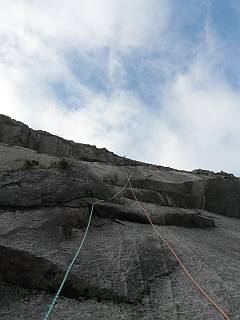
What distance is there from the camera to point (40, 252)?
11.4 m

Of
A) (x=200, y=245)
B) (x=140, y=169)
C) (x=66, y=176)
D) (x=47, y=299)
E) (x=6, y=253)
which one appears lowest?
(x=47, y=299)

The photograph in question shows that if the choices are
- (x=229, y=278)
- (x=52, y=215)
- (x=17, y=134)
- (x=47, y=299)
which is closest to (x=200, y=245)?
(x=229, y=278)

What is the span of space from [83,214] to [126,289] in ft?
14.1

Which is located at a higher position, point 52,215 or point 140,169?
point 140,169

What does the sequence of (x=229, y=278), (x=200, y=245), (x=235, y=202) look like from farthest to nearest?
(x=235, y=202)
(x=200, y=245)
(x=229, y=278)

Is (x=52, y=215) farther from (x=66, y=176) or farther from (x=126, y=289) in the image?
(x=126, y=289)

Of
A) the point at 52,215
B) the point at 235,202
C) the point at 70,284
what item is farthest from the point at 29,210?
the point at 235,202

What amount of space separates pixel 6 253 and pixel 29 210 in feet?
8.00

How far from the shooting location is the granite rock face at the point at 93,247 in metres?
10.3

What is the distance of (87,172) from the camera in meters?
16.8

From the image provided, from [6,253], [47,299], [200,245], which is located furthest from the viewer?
[200,245]

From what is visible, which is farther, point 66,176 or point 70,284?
point 66,176

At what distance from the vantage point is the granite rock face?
10328 mm

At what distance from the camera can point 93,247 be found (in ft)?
41.0
